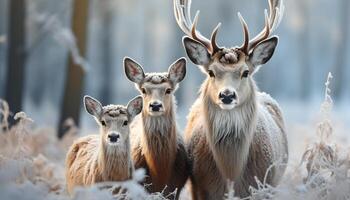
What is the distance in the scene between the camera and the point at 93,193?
629cm

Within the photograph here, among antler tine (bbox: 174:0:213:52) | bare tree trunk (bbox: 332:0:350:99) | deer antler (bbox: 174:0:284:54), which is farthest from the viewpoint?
bare tree trunk (bbox: 332:0:350:99)

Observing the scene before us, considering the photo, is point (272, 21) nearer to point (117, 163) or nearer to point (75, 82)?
point (117, 163)

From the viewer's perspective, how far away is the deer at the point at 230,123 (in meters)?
8.46

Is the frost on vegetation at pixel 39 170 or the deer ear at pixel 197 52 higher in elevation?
the deer ear at pixel 197 52

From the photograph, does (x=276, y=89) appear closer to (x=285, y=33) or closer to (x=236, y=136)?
(x=285, y=33)

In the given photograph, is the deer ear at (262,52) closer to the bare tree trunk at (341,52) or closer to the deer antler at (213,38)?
the deer antler at (213,38)

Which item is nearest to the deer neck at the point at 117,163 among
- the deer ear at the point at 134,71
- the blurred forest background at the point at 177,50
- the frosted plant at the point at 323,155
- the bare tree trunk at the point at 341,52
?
the deer ear at the point at 134,71

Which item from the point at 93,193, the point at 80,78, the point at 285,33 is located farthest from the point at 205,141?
the point at 285,33

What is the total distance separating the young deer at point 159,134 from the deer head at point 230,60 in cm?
31

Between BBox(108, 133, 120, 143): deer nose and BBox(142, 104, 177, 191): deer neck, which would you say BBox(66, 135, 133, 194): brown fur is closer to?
BBox(108, 133, 120, 143): deer nose

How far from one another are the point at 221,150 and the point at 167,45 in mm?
46496

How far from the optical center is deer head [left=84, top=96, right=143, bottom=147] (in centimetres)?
827

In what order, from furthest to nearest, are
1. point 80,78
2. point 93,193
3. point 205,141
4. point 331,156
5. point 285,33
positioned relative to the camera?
point 285,33, point 80,78, point 205,141, point 331,156, point 93,193

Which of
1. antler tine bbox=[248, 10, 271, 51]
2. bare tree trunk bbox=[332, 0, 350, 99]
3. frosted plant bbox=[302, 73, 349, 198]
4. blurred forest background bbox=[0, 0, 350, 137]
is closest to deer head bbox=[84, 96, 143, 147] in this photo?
antler tine bbox=[248, 10, 271, 51]
